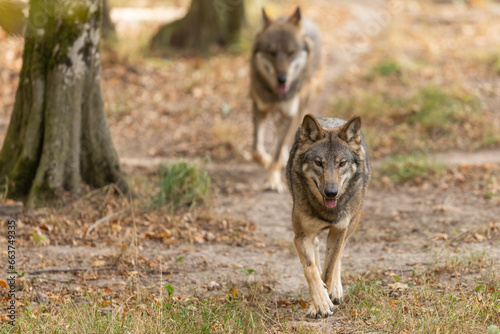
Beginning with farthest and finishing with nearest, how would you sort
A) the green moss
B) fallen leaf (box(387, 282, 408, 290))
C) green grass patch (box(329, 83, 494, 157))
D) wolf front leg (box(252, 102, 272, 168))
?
green grass patch (box(329, 83, 494, 157)) → wolf front leg (box(252, 102, 272, 168)) → the green moss → fallen leaf (box(387, 282, 408, 290))

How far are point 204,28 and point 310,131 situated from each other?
410 inches

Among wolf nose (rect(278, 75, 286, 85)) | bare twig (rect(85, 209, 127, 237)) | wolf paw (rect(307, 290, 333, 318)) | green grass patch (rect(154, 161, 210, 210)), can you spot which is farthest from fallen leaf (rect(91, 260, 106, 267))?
wolf nose (rect(278, 75, 286, 85))

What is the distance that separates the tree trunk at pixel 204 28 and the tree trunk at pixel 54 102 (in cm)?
802

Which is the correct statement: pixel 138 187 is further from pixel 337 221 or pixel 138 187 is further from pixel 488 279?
pixel 488 279

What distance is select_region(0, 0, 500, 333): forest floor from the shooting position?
199 inches

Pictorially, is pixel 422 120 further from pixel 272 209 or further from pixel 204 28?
pixel 204 28

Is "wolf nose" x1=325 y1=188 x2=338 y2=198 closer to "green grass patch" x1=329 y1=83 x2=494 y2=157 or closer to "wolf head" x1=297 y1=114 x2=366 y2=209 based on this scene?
"wolf head" x1=297 y1=114 x2=366 y2=209

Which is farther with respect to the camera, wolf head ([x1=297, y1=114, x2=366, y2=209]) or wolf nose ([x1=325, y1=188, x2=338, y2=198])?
wolf head ([x1=297, y1=114, x2=366, y2=209])

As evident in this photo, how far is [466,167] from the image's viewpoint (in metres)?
9.05

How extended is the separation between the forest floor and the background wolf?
56 cm

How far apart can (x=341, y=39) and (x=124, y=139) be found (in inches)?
293

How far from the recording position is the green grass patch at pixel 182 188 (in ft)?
24.4

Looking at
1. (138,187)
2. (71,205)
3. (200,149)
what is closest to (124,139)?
(200,149)

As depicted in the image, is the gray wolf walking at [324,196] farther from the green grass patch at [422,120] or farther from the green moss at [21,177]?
the green grass patch at [422,120]
